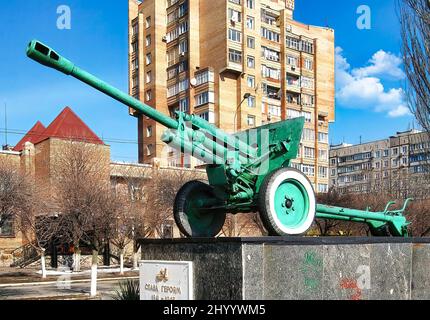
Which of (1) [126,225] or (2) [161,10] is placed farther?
(2) [161,10]

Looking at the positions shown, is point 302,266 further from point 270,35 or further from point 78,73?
point 270,35

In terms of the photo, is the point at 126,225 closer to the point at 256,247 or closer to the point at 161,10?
the point at 256,247

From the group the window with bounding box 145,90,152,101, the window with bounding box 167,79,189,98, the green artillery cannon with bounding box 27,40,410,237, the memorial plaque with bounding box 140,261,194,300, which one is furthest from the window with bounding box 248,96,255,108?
the memorial plaque with bounding box 140,261,194,300

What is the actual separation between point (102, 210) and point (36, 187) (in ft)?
16.9

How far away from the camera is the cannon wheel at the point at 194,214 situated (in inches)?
332

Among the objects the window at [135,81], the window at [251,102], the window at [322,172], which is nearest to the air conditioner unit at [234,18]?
the window at [251,102]

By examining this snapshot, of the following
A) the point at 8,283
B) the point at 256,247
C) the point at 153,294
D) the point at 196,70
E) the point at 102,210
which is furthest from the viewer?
the point at 196,70

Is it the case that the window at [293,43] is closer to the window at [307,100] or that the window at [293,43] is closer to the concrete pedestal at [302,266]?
the window at [307,100]

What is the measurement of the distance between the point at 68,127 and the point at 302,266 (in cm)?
3785

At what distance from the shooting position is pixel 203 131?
8.23 metres

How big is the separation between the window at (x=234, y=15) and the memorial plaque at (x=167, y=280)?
4668 centimetres

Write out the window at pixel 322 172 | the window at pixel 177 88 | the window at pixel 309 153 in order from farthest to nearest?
the window at pixel 322 172
the window at pixel 309 153
the window at pixel 177 88

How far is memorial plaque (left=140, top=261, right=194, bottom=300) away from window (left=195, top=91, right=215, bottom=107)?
4476cm

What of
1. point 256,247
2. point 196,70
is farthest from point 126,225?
point 196,70
